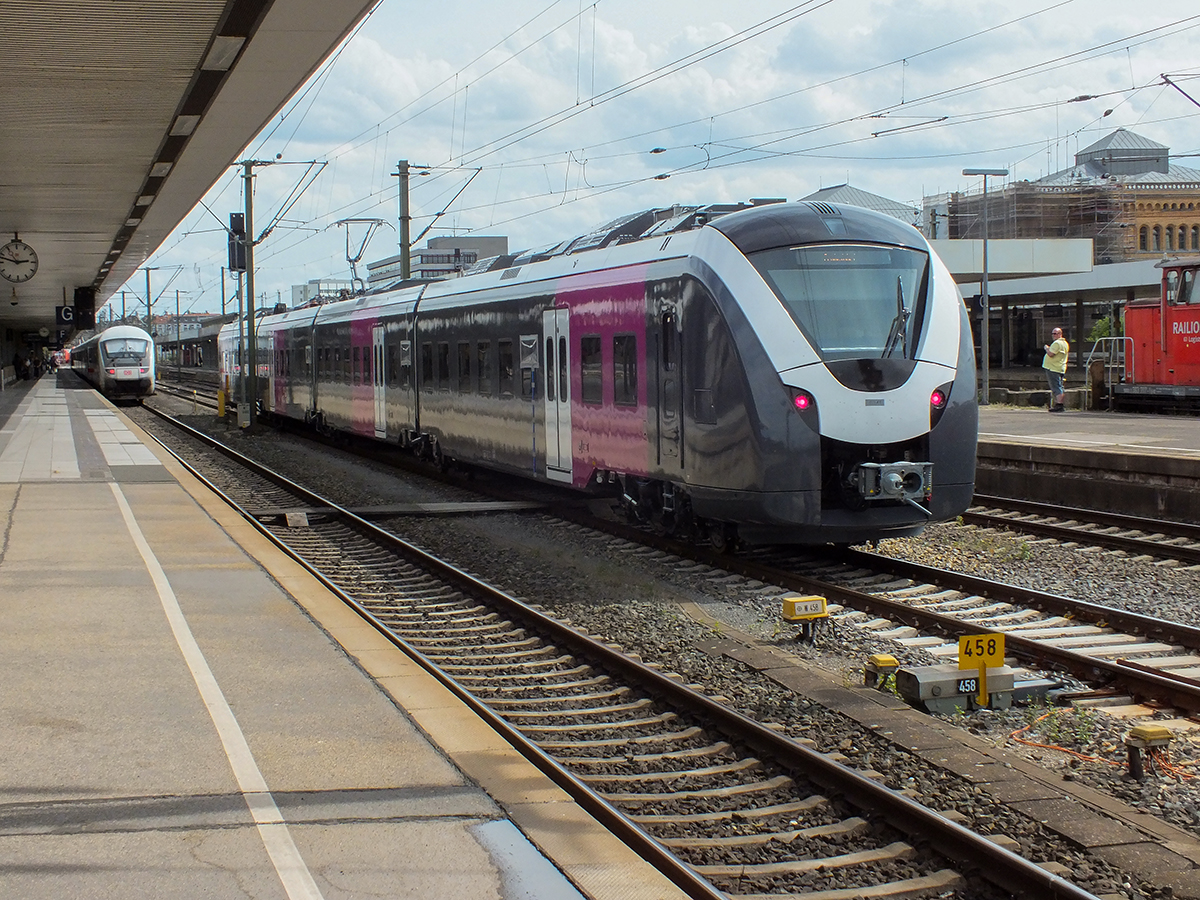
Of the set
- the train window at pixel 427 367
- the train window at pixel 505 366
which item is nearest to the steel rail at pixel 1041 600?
the train window at pixel 505 366

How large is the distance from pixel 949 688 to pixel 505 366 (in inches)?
389

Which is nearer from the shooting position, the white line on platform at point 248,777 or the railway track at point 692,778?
the white line on platform at point 248,777

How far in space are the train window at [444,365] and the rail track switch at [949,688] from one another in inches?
488

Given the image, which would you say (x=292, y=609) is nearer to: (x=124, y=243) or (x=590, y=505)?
(x=590, y=505)

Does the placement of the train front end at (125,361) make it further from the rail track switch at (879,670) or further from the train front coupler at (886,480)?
the rail track switch at (879,670)

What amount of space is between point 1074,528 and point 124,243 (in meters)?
24.4

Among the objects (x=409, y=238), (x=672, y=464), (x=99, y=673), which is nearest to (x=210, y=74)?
(x=672, y=464)

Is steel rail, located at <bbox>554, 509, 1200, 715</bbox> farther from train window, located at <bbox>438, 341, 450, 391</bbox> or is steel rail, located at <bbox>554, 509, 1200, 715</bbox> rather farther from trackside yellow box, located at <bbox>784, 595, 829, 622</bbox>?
train window, located at <bbox>438, 341, 450, 391</bbox>

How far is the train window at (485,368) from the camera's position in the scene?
16.4 meters

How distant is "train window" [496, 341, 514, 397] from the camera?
15711 mm

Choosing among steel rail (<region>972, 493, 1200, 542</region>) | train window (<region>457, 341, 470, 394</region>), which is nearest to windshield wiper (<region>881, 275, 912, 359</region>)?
steel rail (<region>972, 493, 1200, 542</region>)

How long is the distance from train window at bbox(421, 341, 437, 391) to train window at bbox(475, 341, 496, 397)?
2.46m

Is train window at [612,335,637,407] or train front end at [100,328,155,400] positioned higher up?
train front end at [100,328,155,400]

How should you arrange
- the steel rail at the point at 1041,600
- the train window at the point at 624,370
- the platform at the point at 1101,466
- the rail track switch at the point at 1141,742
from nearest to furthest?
the rail track switch at the point at 1141,742
the steel rail at the point at 1041,600
the train window at the point at 624,370
the platform at the point at 1101,466
